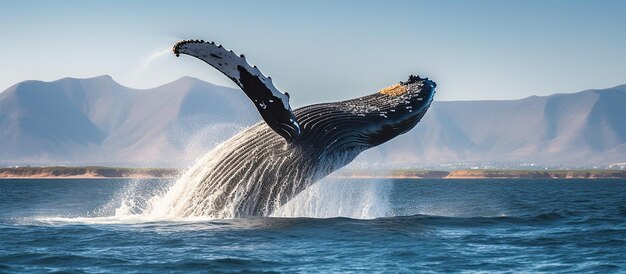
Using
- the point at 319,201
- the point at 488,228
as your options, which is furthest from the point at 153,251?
the point at 488,228

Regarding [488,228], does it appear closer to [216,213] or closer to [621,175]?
[216,213]

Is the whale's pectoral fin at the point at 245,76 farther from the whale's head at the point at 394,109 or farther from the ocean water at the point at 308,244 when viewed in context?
the ocean water at the point at 308,244

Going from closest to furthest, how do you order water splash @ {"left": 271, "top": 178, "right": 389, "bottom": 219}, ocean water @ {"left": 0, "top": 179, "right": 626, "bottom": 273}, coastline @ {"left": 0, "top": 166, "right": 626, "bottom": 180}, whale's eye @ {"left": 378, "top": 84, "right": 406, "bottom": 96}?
ocean water @ {"left": 0, "top": 179, "right": 626, "bottom": 273} < whale's eye @ {"left": 378, "top": 84, "right": 406, "bottom": 96} < water splash @ {"left": 271, "top": 178, "right": 389, "bottom": 219} < coastline @ {"left": 0, "top": 166, "right": 626, "bottom": 180}

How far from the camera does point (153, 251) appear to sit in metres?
9.85

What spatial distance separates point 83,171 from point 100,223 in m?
114

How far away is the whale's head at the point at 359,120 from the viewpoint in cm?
1105

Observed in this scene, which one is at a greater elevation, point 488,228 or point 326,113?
point 326,113

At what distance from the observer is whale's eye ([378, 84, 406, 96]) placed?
11891 mm

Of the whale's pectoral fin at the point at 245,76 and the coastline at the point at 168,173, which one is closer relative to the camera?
the whale's pectoral fin at the point at 245,76

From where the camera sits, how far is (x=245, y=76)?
9.80m

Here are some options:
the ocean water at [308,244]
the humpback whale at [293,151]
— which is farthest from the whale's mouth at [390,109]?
the ocean water at [308,244]

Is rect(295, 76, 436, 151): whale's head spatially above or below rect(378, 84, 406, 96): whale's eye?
below

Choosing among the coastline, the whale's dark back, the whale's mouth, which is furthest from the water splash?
the coastline

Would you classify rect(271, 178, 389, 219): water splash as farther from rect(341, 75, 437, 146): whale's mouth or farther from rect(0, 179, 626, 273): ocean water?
rect(341, 75, 437, 146): whale's mouth
